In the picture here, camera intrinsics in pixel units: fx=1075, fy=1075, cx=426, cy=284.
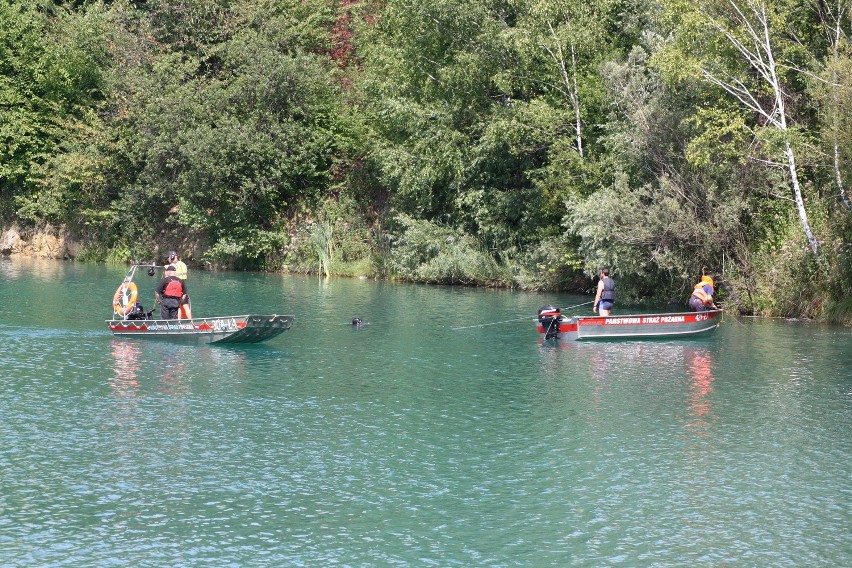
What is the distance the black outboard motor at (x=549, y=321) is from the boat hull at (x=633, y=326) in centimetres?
4

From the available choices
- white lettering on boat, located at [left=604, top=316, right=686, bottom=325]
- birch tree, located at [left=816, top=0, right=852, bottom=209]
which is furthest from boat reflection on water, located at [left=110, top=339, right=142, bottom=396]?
birch tree, located at [left=816, top=0, right=852, bottom=209]

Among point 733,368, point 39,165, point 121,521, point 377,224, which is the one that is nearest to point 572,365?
point 733,368

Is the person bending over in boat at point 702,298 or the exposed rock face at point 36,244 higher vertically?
the exposed rock face at point 36,244

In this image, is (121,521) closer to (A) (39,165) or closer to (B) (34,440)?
(B) (34,440)

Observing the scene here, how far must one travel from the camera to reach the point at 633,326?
106 feet

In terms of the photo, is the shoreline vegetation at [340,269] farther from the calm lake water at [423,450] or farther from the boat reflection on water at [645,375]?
the boat reflection on water at [645,375]

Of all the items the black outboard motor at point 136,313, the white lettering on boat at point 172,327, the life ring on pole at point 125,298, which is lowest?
the white lettering on boat at point 172,327

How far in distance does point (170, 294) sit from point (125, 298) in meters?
1.90

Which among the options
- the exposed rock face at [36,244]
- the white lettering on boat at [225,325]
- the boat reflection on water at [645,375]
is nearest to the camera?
the boat reflection on water at [645,375]

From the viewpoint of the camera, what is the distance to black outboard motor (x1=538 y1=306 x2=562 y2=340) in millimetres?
31766

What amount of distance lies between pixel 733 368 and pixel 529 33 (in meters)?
22.2

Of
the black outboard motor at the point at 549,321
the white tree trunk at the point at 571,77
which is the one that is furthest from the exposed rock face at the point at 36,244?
the black outboard motor at the point at 549,321

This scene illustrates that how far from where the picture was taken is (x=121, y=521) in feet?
48.3

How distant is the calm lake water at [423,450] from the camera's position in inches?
557
